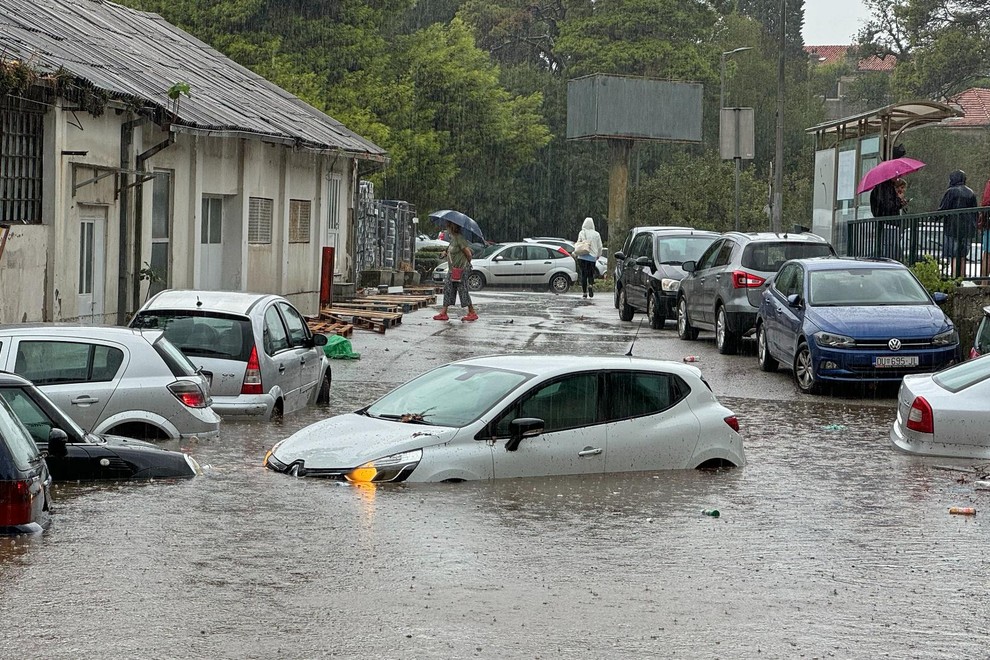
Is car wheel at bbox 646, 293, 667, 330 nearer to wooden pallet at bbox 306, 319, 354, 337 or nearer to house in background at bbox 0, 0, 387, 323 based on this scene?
wooden pallet at bbox 306, 319, 354, 337

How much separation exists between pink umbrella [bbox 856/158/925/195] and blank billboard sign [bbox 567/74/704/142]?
23608 mm

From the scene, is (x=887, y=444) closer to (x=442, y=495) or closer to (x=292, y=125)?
(x=442, y=495)

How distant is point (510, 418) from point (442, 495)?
957mm

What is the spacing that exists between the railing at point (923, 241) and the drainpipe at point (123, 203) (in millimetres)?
11875

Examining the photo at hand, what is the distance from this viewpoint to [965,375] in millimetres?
13211

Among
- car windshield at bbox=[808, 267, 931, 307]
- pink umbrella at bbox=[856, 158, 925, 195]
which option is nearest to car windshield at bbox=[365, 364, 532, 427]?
car windshield at bbox=[808, 267, 931, 307]

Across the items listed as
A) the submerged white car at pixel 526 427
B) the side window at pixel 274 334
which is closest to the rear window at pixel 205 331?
the side window at pixel 274 334

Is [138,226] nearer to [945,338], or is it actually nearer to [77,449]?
[945,338]

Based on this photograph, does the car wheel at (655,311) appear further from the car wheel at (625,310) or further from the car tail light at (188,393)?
the car tail light at (188,393)

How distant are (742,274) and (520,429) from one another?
1211 centimetres

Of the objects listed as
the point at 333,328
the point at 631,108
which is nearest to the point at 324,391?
the point at 333,328

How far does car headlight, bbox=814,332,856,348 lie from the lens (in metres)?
17.8

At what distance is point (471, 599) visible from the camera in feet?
24.9

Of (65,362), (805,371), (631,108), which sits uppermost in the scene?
(631,108)
